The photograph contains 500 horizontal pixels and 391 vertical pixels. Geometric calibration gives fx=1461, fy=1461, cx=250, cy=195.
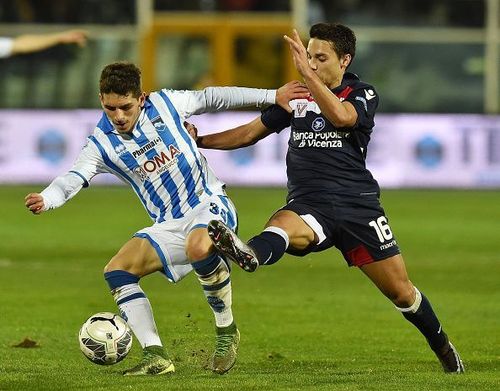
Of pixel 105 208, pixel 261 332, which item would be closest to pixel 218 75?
pixel 105 208

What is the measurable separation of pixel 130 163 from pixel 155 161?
5.5 inches

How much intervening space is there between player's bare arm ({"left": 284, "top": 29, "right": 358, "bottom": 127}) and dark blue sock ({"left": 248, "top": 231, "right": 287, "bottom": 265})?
0.73 metres

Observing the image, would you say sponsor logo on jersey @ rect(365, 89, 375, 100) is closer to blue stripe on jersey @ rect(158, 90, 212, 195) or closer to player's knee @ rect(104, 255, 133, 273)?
blue stripe on jersey @ rect(158, 90, 212, 195)

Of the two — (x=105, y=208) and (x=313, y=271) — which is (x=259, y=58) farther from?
(x=313, y=271)

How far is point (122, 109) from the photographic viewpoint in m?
8.05

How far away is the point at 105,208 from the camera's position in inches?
814

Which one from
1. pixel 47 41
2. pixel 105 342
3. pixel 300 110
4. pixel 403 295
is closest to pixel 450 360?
pixel 403 295

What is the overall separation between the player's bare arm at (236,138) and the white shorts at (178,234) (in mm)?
535

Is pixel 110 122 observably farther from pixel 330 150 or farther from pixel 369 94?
pixel 369 94

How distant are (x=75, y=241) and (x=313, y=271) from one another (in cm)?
356

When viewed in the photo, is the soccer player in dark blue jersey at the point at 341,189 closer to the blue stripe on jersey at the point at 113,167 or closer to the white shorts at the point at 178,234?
the white shorts at the point at 178,234

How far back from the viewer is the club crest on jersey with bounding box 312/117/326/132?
26.9ft

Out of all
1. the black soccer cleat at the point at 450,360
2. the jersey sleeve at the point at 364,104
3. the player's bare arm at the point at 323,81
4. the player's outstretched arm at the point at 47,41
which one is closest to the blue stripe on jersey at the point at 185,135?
the player's bare arm at the point at 323,81

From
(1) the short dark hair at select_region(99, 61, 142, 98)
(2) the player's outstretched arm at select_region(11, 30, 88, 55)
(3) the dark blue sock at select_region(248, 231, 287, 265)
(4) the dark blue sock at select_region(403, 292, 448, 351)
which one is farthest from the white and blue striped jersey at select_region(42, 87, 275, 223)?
(4) the dark blue sock at select_region(403, 292, 448, 351)
